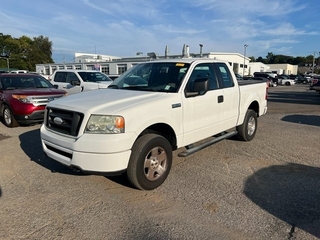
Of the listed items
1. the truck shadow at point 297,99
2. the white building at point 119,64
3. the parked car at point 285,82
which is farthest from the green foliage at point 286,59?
the truck shadow at point 297,99

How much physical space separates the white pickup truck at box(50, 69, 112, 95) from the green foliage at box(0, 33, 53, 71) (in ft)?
279

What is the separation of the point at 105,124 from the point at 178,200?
Result: 1420 mm

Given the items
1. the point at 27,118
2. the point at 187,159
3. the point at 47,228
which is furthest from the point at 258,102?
the point at 27,118

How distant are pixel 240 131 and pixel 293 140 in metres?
1.57

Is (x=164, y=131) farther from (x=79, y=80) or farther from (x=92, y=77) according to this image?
(x=92, y=77)

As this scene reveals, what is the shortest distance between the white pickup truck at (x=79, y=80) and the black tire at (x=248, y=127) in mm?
6644

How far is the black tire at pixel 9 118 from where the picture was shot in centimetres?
757

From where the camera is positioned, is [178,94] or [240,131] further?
[240,131]

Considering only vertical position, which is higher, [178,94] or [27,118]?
[178,94]

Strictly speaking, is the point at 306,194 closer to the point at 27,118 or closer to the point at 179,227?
the point at 179,227

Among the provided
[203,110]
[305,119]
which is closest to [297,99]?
[305,119]

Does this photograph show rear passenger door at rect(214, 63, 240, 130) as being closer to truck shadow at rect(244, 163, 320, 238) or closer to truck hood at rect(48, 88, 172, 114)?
truck shadow at rect(244, 163, 320, 238)

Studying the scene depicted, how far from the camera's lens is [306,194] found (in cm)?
364

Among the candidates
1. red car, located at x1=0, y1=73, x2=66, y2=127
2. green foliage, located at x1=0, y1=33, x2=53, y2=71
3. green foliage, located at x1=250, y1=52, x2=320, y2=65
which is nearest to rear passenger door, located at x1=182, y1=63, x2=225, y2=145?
red car, located at x1=0, y1=73, x2=66, y2=127
